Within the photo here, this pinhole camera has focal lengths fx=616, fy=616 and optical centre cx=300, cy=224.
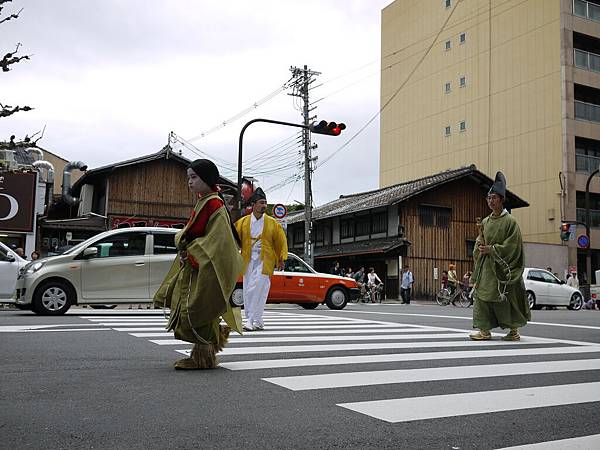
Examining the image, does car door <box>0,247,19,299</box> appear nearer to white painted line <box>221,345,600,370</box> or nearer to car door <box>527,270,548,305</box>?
white painted line <box>221,345,600,370</box>

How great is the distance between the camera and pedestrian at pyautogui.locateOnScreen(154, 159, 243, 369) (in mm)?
4770

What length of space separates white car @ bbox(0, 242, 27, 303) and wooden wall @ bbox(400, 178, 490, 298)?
2170cm

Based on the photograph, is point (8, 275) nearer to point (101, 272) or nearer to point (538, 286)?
point (101, 272)

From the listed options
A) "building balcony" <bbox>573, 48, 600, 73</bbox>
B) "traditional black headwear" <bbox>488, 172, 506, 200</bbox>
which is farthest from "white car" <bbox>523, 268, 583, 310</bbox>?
Answer: "traditional black headwear" <bbox>488, 172, 506, 200</bbox>

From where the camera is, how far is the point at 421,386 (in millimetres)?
4391

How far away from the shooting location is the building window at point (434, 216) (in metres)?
31.8

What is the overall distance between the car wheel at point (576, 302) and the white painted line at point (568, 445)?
22.5m

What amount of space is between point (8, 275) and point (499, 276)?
9168mm

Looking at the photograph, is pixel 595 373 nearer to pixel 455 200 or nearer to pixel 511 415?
pixel 511 415

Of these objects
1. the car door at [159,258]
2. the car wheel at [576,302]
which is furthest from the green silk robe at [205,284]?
the car wheel at [576,302]

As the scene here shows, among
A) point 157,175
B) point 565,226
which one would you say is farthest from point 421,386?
point 157,175

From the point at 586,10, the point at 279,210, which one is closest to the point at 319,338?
the point at 279,210

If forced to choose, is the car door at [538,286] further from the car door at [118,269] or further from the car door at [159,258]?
the car door at [118,269]

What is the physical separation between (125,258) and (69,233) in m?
17.6
